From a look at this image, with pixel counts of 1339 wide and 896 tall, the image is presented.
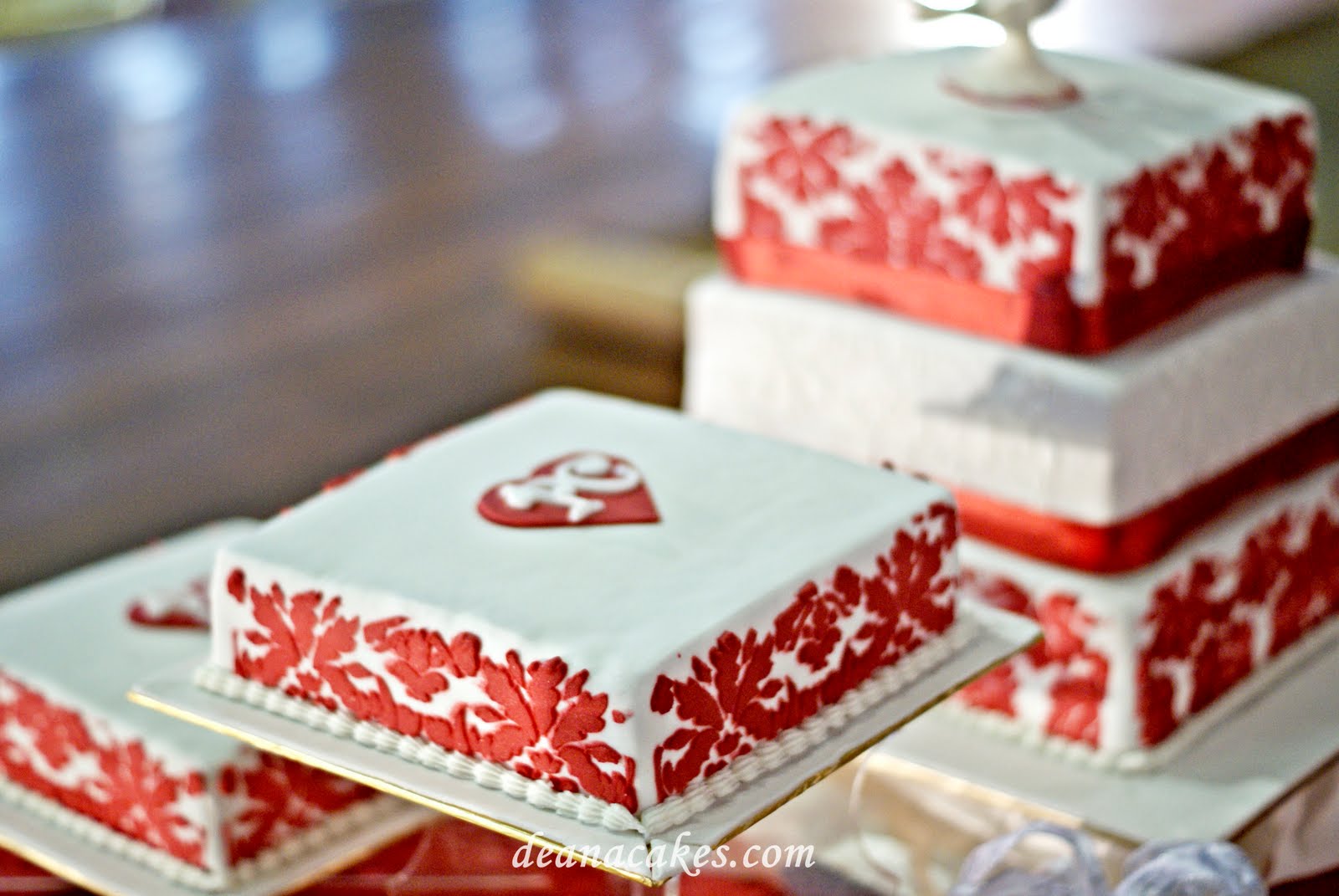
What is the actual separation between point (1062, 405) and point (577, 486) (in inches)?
18.9

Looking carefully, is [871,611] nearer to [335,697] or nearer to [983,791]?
[983,791]

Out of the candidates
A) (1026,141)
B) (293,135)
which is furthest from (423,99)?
(1026,141)

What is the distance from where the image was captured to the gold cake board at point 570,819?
135cm

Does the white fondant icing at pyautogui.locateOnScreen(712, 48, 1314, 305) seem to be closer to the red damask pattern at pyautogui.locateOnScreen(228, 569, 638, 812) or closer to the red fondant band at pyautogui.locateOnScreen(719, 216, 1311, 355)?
the red fondant band at pyautogui.locateOnScreen(719, 216, 1311, 355)

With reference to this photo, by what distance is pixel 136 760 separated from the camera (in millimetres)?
1663

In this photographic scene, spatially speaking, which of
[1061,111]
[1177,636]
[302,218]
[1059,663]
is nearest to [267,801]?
[1059,663]

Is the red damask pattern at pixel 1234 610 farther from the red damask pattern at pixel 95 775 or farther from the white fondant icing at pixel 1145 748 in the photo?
the red damask pattern at pixel 95 775

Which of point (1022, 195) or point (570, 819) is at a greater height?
point (1022, 195)

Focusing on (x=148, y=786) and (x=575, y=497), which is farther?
(x=148, y=786)

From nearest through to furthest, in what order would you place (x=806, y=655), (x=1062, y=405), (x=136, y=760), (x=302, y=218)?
(x=806, y=655) → (x=136, y=760) → (x=1062, y=405) → (x=302, y=218)

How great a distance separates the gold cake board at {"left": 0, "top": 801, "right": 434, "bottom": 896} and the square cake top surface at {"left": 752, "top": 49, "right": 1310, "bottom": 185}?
2.61 feet

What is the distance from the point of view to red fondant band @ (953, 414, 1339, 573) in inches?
71.6

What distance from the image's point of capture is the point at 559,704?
139 centimetres

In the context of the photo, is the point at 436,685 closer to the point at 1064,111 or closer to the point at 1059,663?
the point at 1059,663
